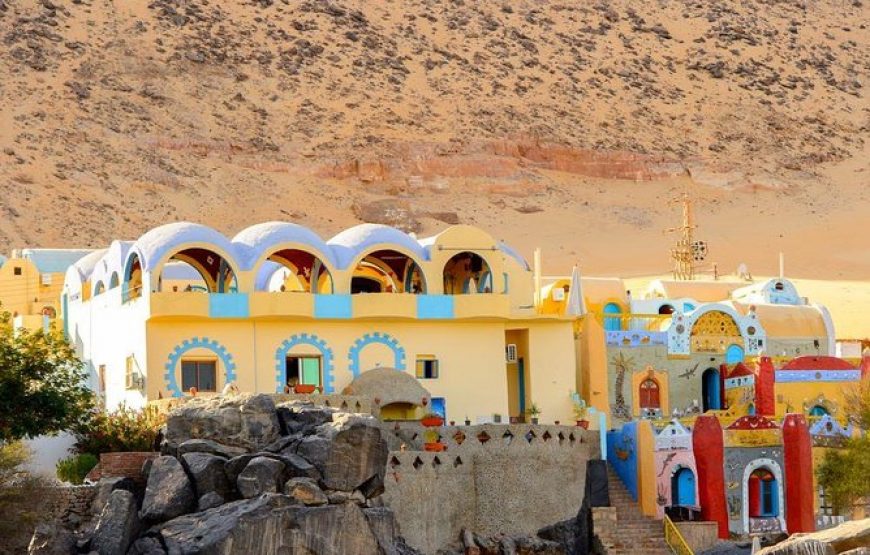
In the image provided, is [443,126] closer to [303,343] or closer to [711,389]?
[711,389]

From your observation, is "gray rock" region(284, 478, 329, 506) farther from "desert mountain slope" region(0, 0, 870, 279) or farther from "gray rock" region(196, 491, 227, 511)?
"desert mountain slope" region(0, 0, 870, 279)

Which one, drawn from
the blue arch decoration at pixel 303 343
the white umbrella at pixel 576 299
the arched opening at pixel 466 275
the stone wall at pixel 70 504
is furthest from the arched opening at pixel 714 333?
the stone wall at pixel 70 504

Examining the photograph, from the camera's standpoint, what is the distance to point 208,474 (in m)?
38.1

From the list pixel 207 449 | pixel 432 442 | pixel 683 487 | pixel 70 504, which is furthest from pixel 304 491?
pixel 683 487

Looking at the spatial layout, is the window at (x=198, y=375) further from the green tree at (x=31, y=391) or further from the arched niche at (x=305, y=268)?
the green tree at (x=31, y=391)

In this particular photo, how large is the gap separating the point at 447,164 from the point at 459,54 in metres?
11.7

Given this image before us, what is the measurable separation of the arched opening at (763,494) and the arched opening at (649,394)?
15.7ft

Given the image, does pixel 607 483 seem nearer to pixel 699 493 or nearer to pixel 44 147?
pixel 699 493

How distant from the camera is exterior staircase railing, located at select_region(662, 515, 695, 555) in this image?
46.4 metres

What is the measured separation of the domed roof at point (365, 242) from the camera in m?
49.5

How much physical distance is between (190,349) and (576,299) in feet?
35.9

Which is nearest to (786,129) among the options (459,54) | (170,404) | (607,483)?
(459,54)

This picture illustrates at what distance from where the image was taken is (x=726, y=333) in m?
54.2

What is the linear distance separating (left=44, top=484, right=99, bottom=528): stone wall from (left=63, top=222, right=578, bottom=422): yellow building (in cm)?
867
